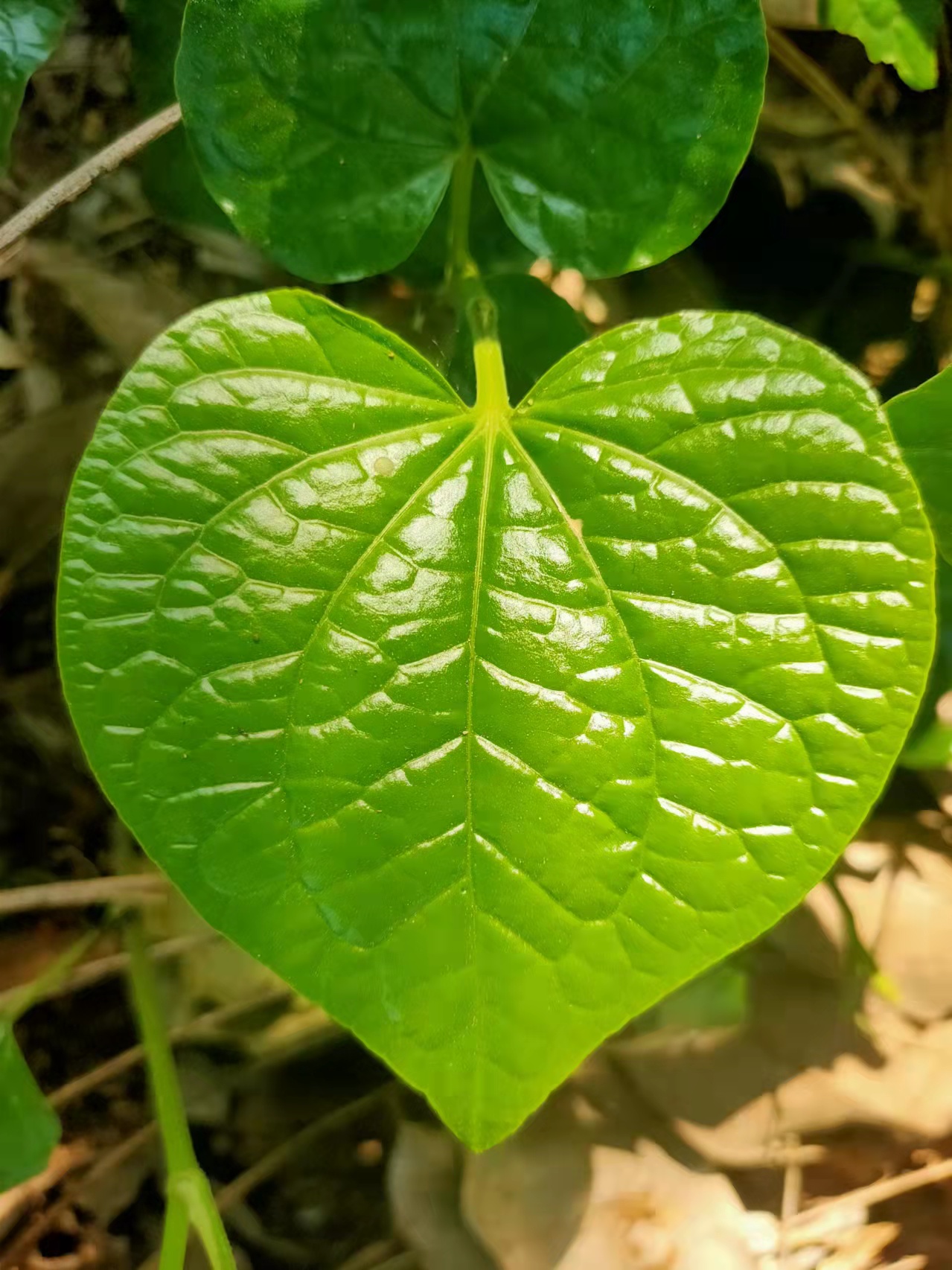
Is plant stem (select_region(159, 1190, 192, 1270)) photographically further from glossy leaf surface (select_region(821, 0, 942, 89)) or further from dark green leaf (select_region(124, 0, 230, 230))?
glossy leaf surface (select_region(821, 0, 942, 89))

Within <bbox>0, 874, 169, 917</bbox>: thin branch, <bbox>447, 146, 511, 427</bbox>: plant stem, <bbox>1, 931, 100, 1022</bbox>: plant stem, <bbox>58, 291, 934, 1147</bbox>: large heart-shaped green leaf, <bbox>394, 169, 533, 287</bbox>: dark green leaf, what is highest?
<bbox>394, 169, 533, 287</bbox>: dark green leaf

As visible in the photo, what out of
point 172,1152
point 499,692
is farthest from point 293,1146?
point 499,692

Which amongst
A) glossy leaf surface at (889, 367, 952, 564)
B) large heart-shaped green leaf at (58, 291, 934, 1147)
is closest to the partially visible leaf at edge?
glossy leaf surface at (889, 367, 952, 564)

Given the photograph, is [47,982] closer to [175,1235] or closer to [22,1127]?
[22,1127]

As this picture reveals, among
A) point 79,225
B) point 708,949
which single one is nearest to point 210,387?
point 708,949

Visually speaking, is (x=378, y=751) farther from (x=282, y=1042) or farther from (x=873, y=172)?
(x=873, y=172)
